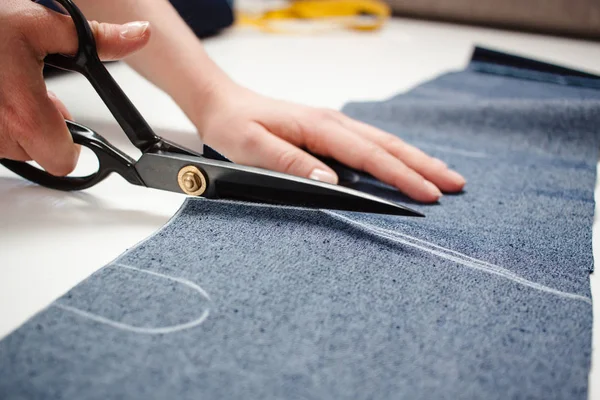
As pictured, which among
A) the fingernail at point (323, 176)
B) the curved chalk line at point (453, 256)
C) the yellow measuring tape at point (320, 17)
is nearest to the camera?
→ the curved chalk line at point (453, 256)

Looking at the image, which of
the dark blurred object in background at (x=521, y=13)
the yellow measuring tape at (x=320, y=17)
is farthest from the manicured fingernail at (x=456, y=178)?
the dark blurred object in background at (x=521, y=13)

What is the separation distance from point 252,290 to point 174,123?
449 mm

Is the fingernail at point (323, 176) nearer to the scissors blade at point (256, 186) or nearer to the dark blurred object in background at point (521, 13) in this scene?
the scissors blade at point (256, 186)

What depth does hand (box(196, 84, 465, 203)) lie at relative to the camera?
571mm

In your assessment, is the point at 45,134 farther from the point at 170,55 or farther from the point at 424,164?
the point at 424,164

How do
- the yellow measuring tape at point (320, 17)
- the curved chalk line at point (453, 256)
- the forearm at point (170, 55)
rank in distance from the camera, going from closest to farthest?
the curved chalk line at point (453, 256), the forearm at point (170, 55), the yellow measuring tape at point (320, 17)

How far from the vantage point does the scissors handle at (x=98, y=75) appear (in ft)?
1.47

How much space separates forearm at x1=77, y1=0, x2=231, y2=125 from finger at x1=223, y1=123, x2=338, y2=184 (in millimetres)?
103

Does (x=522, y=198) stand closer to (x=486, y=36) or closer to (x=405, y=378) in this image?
(x=405, y=378)

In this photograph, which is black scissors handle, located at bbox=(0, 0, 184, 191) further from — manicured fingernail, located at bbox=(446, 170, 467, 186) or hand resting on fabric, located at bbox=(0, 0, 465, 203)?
manicured fingernail, located at bbox=(446, 170, 467, 186)

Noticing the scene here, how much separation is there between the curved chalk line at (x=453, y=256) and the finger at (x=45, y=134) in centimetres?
23

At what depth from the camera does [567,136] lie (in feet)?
2.56

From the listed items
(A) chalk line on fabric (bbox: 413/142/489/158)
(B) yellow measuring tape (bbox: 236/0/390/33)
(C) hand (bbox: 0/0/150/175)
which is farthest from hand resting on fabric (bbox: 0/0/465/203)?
(B) yellow measuring tape (bbox: 236/0/390/33)

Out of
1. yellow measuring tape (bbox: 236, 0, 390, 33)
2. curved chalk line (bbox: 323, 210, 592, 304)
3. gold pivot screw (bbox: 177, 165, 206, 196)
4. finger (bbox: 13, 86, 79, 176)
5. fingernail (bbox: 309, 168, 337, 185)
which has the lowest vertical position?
curved chalk line (bbox: 323, 210, 592, 304)
